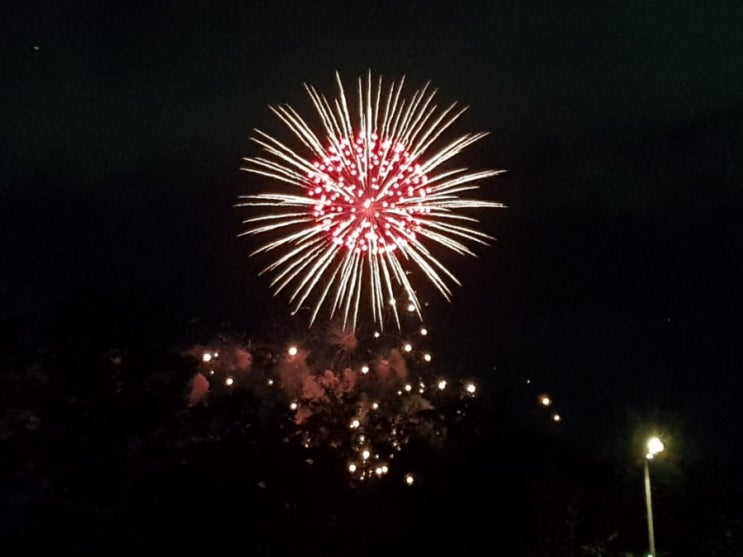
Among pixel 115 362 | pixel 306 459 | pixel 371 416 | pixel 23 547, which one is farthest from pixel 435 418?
pixel 23 547

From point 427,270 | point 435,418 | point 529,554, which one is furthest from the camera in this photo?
point 435,418

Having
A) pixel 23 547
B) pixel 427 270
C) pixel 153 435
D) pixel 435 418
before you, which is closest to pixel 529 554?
pixel 435 418

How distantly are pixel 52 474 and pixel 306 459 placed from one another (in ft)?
31.2

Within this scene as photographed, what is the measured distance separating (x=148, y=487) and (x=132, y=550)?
210 centimetres

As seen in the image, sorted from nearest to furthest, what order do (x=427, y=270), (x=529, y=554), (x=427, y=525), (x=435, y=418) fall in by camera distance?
(x=427, y=270), (x=529, y=554), (x=427, y=525), (x=435, y=418)

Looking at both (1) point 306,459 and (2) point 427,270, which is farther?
(1) point 306,459

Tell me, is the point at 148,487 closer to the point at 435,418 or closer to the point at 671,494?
the point at 435,418

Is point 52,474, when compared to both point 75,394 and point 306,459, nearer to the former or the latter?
point 75,394

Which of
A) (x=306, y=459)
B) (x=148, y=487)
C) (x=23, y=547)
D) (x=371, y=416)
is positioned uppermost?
(x=371, y=416)

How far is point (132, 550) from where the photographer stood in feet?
88.0

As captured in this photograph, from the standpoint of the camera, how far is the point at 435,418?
3089 centimetres

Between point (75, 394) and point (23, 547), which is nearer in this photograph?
point (23, 547)

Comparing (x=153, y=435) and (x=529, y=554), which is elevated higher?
(x=153, y=435)

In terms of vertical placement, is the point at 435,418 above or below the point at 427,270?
above
